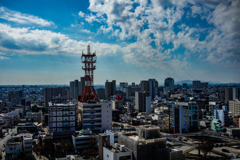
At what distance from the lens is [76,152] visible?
44.5 feet

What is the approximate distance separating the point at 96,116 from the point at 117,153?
1047 cm

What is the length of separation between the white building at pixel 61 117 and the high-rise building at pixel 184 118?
31.0 feet

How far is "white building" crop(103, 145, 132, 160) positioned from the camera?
26.3ft

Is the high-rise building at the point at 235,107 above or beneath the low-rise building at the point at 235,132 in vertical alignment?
above

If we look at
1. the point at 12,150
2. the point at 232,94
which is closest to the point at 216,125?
the point at 12,150

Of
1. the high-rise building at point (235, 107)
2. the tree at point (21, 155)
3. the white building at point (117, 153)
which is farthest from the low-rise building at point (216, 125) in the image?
the tree at point (21, 155)

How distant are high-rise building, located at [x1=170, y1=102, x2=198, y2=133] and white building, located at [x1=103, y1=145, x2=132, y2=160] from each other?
1246 cm

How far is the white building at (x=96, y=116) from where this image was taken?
59.0ft

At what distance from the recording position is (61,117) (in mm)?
17375

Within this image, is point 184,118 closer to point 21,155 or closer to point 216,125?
point 216,125

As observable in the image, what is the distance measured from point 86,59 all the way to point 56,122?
639 centimetres

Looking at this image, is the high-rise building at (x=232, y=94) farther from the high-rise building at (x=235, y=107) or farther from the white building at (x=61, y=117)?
the white building at (x=61, y=117)

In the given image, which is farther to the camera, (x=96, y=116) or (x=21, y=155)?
(x=96, y=116)

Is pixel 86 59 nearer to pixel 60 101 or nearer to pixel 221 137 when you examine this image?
pixel 60 101
